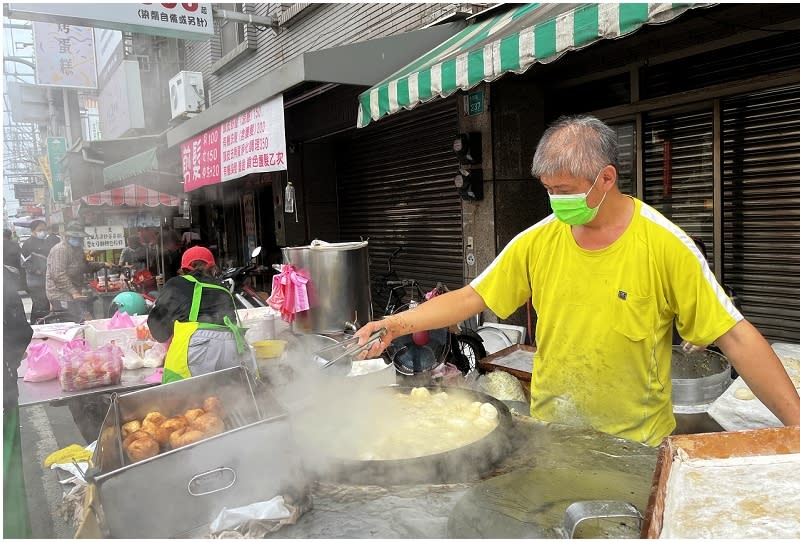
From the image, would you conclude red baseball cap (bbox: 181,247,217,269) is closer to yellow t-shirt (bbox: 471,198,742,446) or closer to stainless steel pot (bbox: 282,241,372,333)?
stainless steel pot (bbox: 282,241,372,333)

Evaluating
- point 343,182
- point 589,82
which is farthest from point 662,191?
point 343,182

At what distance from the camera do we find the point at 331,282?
4.54 m

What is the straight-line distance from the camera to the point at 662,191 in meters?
5.72

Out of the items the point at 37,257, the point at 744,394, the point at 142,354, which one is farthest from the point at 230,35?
the point at 744,394

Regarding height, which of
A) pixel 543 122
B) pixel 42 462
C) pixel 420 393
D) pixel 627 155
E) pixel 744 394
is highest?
pixel 543 122

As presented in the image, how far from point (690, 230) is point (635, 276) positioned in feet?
12.7

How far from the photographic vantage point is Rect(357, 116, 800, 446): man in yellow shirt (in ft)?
6.99

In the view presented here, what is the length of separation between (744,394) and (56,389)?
5.03m

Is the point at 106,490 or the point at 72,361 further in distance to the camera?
the point at 72,361

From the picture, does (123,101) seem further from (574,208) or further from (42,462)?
(574,208)

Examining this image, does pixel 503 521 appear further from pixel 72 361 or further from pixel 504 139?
pixel 504 139

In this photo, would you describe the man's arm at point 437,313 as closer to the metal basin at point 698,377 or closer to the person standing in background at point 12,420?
the metal basin at point 698,377

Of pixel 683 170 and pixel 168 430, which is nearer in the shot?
pixel 168 430

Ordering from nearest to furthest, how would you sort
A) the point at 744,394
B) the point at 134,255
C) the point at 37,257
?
the point at 744,394 < the point at 37,257 < the point at 134,255
